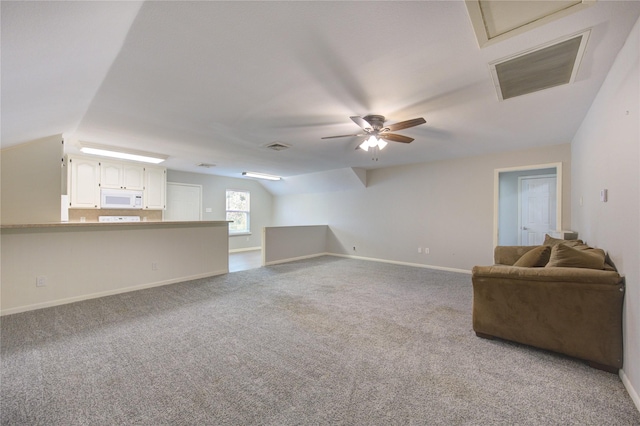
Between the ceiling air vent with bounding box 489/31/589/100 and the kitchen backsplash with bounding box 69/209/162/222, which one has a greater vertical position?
the ceiling air vent with bounding box 489/31/589/100

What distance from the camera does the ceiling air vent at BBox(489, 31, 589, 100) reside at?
6.05 ft

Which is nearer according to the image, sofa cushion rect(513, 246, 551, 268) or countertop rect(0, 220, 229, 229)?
sofa cushion rect(513, 246, 551, 268)

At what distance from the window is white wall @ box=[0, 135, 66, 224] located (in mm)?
4576

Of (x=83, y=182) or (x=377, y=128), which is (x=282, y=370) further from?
(x=83, y=182)

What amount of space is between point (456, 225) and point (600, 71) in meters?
3.63

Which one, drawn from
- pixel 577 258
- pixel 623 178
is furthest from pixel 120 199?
pixel 623 178

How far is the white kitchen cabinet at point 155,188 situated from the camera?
20.2 ft

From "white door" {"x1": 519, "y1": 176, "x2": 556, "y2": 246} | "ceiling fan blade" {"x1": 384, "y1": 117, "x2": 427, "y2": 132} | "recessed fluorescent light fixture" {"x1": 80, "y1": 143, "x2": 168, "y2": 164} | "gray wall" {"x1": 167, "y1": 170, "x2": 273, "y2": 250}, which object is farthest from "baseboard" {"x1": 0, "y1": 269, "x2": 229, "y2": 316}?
"white door" {"x1": 519, "y1": 176, "x2": 556, "y2": 246}

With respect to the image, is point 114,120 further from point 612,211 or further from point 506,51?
point 612,211

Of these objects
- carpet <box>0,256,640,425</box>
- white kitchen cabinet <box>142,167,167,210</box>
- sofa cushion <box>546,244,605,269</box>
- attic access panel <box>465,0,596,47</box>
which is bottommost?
carpet <box>0,256,640,425</box>

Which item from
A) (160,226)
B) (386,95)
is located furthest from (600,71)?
(160,226)

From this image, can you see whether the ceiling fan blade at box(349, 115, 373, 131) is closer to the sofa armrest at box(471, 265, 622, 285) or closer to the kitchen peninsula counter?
the sofa armrest at box(471, 265, 622, 285)

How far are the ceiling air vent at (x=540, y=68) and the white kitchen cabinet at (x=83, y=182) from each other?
693cm

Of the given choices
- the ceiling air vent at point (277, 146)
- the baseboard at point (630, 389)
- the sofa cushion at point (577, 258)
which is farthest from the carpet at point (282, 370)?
the ceiling air vent at point (277, 146)
